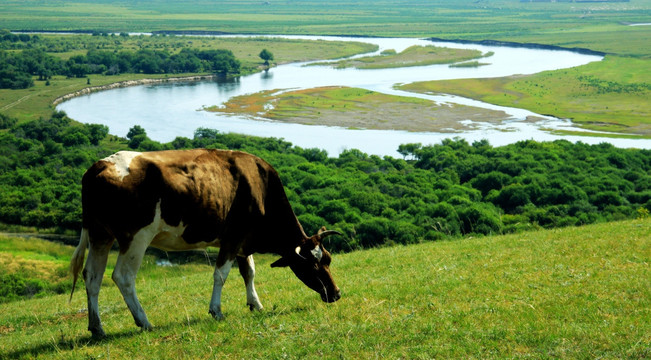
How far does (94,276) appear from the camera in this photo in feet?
32.9

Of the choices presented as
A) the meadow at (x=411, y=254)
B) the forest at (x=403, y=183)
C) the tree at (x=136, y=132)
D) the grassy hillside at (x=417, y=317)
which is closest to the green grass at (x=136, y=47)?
the meadow at (x=411, y=254)

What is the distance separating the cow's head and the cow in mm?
16

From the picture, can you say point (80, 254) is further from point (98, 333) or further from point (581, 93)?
point (581, 93)

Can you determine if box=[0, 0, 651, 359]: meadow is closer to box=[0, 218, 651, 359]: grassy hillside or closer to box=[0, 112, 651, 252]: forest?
box=[0, 218, 651, 359]: grassy hillside

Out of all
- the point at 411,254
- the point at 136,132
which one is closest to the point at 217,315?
the point at 411,254

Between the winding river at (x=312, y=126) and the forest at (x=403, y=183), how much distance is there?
5.48 meters

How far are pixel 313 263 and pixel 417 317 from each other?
2.42m

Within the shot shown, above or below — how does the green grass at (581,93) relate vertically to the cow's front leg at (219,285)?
below

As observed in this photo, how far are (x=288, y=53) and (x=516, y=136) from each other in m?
94.6

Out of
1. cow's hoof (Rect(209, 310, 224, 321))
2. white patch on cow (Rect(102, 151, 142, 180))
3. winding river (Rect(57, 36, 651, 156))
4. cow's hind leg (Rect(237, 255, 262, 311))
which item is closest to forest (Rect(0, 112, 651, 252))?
winding river (Rect(57, 36, 651, 156))

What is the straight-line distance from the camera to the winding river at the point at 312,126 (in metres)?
78.1

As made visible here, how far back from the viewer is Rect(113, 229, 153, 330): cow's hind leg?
385 inches

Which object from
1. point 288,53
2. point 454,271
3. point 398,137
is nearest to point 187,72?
point 288,53

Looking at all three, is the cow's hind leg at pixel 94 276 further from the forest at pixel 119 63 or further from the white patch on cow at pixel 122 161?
the forest at pixel 119 63
